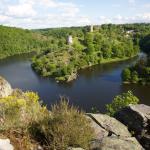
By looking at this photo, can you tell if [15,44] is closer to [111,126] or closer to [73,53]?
[73,53]

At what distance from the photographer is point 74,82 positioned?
289ft

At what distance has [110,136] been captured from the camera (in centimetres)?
1120

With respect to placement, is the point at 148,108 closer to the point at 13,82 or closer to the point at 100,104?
the point at 100,104

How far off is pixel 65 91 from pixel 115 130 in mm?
64967

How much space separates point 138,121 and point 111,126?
4.36ft

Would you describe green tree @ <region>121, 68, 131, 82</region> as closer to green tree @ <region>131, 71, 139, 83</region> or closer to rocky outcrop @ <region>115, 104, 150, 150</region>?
green tree @ <region>131, 71, 139, 83</region>

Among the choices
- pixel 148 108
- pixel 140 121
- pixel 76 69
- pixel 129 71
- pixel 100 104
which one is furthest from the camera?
pixel 76 69

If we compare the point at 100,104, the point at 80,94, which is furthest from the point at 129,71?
the point at 100,104

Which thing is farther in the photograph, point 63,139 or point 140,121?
point 140,121

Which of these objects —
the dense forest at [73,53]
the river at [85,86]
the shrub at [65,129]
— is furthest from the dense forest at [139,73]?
the shrub at [65,129]

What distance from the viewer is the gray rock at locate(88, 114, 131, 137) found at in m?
12.0

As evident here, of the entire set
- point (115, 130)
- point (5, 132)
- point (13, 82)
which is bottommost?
point (13, 82)

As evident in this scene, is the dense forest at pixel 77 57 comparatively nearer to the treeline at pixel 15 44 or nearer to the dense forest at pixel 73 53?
the dense forest at pixel 73 53

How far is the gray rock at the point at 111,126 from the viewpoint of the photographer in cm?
1204
